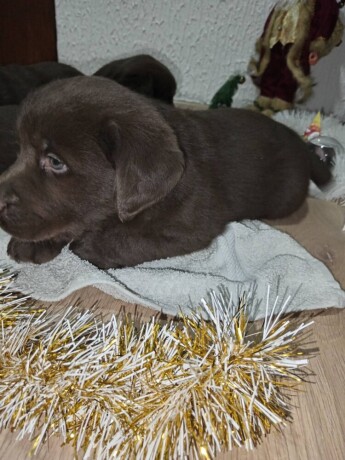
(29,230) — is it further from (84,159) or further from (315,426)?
(315,426)

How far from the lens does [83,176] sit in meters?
1.36

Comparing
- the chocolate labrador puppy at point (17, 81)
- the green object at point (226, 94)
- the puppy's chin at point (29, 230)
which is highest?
the chocolate labrador puppy at point (17, 81)

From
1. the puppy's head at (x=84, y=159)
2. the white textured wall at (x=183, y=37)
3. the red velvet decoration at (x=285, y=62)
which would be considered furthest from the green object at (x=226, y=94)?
the puppy's head at (x=84, y=159)

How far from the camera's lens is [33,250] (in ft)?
5.25

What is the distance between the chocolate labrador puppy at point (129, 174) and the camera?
128 cm

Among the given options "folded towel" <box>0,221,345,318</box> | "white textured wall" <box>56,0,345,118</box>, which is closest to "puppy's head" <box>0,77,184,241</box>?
"folded towel" <box>0,221,345,318</box>

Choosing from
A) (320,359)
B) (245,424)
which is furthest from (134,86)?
(245,424)

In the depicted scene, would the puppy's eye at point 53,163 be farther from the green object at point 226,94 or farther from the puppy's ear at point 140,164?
the green object at point 226,94

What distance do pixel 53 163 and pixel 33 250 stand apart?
355 millimetres

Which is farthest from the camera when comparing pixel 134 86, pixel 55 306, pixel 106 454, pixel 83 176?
pixel 134 86

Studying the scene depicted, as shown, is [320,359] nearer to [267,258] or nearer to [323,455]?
[323,455]

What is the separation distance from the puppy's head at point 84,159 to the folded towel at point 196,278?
A: 0.15 metres

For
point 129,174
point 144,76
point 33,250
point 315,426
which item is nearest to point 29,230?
point 33,250

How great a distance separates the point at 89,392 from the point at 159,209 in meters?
0.66
